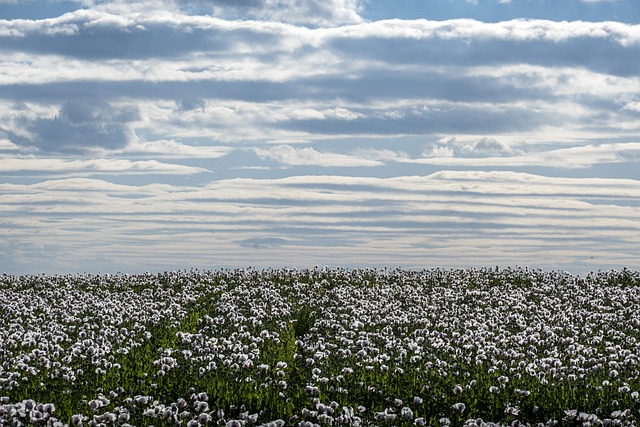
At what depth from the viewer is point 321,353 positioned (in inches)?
691

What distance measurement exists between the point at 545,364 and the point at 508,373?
76cm

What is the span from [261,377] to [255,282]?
13179 mm

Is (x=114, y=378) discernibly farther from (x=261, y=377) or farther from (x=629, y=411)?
(x=629, y=411)

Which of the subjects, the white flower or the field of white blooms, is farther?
the field of white blooms

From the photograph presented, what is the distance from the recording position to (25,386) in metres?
16.5

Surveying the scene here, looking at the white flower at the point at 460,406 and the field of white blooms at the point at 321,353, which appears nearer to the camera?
the white flower at the point at 460,406

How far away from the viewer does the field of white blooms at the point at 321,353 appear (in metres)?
14.5

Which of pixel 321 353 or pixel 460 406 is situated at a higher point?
pixel 321 353

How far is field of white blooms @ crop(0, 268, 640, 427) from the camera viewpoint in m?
14.5

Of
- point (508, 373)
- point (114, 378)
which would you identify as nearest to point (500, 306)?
point (508, 373)

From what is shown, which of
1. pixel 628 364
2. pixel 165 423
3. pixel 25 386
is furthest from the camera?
pixel 628 364

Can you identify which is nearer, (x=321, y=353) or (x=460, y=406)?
(x=460, y=406)

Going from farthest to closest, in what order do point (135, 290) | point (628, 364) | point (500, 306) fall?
point (135, 290) < point (500, 306) < point (628, 364)

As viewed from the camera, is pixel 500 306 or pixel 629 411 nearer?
pixel 629 411
